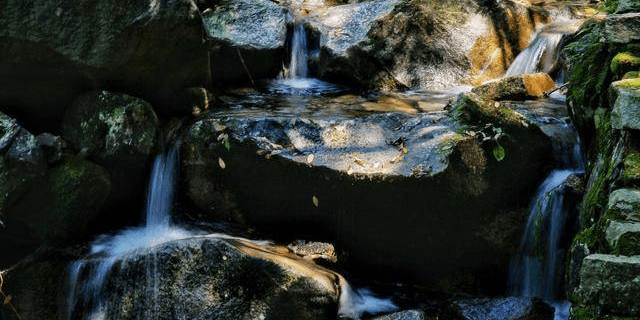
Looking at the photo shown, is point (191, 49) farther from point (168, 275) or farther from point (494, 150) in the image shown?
point (494, 150)

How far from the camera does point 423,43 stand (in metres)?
9.01

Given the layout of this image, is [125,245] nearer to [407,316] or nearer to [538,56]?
[407,316]

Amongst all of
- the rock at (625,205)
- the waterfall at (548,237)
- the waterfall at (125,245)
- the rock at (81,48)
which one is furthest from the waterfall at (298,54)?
the rock at (625,205)

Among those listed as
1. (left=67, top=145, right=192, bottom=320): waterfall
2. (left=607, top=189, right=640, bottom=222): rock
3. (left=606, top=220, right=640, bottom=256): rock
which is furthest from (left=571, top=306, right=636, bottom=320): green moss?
(left=67, top=145, right=192, bottom=320): waterfall

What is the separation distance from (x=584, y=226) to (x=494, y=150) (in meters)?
1.35

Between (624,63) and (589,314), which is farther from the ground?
(624,63)

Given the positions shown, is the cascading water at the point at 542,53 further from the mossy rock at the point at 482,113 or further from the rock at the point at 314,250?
the rock at the point at 314,250

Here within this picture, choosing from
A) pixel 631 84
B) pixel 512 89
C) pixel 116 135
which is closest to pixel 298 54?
pixel 512 89

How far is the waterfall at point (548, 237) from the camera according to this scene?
5258 mm

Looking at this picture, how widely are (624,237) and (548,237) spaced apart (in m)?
2.06

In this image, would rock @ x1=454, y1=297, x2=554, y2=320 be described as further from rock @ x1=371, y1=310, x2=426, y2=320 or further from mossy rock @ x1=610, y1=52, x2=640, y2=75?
mossy rock @ x1=610, y1=52, x2=640, y2=75

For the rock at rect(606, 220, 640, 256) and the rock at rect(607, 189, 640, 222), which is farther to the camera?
the rock at rect(607, 189, 640, 222)

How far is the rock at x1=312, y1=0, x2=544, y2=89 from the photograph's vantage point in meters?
8.75

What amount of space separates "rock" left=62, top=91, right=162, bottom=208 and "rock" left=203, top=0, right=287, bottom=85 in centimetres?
228
